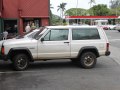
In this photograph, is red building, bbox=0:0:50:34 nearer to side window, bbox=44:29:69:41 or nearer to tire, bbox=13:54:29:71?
side window, bbox=44:29:69:41

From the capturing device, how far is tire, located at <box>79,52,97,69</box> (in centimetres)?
1262

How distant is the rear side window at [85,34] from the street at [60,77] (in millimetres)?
1177

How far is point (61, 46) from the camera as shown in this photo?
40.3 ft

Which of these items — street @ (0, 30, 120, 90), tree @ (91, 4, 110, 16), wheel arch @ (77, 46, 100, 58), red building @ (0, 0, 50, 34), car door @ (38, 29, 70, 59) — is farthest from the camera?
tree @ (91, 4, 110, 16)

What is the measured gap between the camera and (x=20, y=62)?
1199 centimetres

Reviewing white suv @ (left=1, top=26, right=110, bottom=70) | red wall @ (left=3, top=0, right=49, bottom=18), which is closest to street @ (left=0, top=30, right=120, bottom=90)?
white suv @ (left=1, top=26, right=110, bottom=70)

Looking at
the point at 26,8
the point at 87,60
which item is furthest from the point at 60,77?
the point at 26,8

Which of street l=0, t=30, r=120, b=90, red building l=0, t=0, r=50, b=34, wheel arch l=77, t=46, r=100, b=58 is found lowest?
street l=0, t=30, r=120, b=90

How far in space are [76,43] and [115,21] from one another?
276 ft

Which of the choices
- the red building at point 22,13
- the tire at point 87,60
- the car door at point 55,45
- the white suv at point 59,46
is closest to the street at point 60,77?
the tire at point 87,60

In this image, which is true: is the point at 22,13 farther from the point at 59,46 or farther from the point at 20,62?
the point at 20,62

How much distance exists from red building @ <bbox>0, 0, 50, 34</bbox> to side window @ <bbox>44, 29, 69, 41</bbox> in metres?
15.0

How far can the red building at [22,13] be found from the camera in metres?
27.4

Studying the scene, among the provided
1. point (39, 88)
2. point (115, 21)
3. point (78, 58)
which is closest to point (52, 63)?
point (78, 58)
